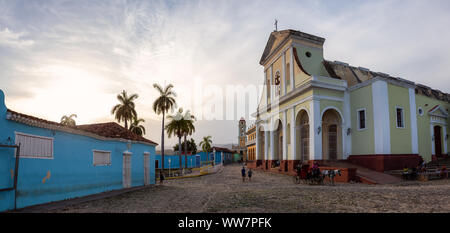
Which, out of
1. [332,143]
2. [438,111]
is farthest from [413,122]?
[332,143]

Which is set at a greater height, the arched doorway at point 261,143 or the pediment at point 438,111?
the pediment at point 438,111

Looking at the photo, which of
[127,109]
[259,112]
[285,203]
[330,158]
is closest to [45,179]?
[285,203]

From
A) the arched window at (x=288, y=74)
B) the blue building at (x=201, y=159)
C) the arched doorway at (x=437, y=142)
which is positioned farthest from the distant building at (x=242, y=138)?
the arched doorway at (x=437, y=142)

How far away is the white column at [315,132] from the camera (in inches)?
807

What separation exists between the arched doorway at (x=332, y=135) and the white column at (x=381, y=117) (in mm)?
3050

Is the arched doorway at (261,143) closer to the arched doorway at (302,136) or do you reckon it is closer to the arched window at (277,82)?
the arched window at (277,82)

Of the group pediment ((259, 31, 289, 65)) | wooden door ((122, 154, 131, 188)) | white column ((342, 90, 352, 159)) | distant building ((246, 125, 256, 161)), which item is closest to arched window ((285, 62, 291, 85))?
pediment ((259, 31, 289, 65))

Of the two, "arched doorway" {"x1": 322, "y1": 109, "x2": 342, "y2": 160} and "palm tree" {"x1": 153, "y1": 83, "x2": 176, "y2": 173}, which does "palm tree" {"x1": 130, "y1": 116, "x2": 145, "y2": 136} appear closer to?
"palm tree" {"x1": 153, "y1": 83, "x2": 176, "y2": 173}

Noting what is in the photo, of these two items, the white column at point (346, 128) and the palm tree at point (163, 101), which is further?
the palm tree at point (163, 101)

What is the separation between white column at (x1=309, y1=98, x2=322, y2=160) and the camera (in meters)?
20.5

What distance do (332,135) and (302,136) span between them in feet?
7.90

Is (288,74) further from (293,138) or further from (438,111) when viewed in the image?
(438,111)

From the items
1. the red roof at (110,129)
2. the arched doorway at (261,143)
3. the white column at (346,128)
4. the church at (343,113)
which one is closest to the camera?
the red roof at (110,129)
